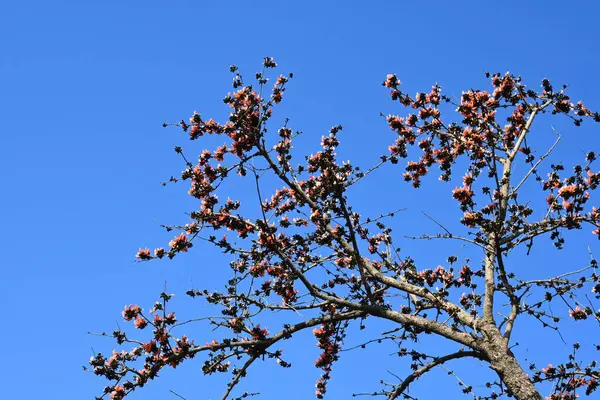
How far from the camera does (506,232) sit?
862cm

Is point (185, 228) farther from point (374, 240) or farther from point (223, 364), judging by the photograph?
point (374, 240)

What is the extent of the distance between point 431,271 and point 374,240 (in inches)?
48.9

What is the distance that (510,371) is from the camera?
7.43 metres

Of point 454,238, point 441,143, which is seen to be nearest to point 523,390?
point 454,238

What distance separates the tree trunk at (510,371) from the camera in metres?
7.21

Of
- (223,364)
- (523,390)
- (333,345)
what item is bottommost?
(523,390)

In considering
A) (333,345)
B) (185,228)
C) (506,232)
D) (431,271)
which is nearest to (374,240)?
(431,271)

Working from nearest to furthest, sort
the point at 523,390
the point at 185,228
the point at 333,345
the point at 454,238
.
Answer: the point at 523,390, the point at 454,238, the point at 185,228, the point at 333,345

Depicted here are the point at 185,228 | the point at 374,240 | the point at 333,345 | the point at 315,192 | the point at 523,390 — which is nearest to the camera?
the point at 523,390

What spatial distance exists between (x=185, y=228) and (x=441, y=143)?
4963mm

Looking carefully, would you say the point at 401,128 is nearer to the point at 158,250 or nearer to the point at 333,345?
the point at 333,345

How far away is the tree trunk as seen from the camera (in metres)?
7.21

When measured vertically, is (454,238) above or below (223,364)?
above

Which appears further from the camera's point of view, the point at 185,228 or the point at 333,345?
the point at 333,345
